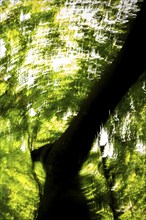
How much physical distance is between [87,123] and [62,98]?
174 centimetres

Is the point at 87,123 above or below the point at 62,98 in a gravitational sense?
above

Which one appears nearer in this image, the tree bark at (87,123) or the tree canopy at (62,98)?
the tree bark at (87,123)

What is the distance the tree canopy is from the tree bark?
62 cm

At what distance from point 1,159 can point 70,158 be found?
6.27 feet

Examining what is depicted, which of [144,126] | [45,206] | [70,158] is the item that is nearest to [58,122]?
[144,126]

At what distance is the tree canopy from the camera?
95.0 inches

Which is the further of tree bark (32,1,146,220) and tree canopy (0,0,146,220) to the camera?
tree canopy (0,0,146,220)

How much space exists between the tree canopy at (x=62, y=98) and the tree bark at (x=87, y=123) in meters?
0.62

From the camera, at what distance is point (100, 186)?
3.01 meters

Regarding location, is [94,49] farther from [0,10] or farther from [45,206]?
[45,206]

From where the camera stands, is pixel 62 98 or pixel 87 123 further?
pixel 62 98

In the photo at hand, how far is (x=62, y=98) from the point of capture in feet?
9.30

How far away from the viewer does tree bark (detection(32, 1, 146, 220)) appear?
0.95 m

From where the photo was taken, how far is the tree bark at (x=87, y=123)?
95 cm
